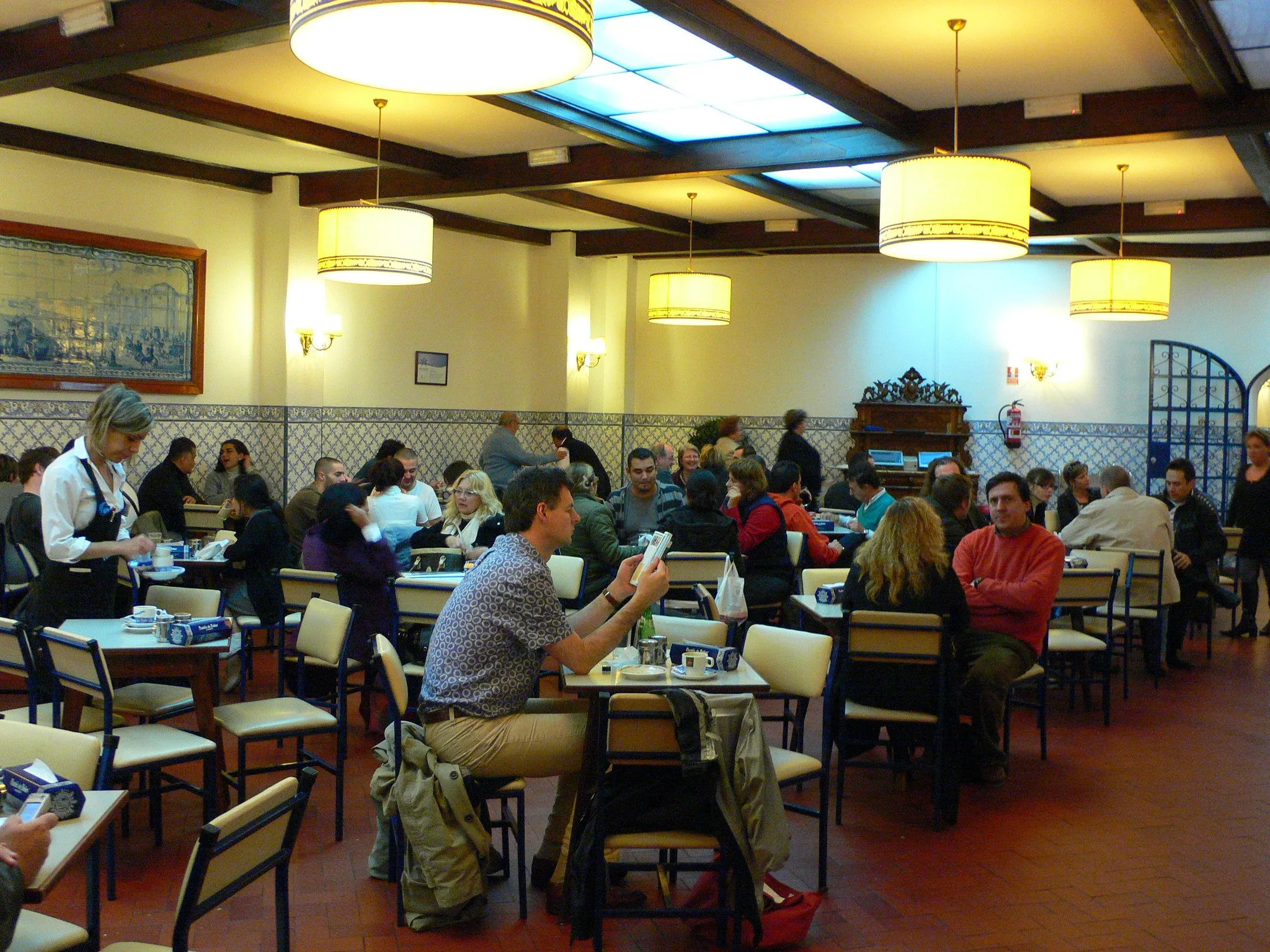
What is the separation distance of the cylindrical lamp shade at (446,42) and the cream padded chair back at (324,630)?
7.55 feet

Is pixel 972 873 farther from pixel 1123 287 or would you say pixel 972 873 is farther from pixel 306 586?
pixel 1123 287

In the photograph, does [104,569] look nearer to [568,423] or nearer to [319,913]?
[319,913]

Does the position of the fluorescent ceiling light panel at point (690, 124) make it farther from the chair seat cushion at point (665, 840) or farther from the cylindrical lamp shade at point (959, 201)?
the chair seat cushion at point (665, 840)

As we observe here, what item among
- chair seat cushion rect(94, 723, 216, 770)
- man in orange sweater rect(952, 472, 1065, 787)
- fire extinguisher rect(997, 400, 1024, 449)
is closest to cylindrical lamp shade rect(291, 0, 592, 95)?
chair seat cushion rect(94, 723, 216, 770)

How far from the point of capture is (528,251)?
44.2 ft

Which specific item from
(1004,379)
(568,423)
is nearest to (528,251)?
(568,423)

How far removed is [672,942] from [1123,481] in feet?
17.4

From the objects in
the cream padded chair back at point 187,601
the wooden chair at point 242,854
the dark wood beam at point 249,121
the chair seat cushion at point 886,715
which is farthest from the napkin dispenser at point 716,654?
the dark wood beam at point 249,121

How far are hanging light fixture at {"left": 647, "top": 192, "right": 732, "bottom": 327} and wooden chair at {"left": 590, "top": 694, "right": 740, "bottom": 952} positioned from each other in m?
7.42

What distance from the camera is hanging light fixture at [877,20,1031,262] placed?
5.56 meters

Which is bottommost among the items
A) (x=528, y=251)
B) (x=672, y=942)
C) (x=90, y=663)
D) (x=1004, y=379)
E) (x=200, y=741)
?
(x=672, y=942)

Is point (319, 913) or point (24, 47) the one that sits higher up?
point (24, 47)

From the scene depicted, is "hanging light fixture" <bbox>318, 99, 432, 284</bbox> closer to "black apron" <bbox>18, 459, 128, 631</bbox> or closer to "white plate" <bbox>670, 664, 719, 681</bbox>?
"black apron" <bbox>18, 459, 128, 631</bbox>

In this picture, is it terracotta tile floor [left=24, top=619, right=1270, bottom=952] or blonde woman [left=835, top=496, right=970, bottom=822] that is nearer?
terracotta tile floor [left=24, top=619, right=1270, bottom=952]
